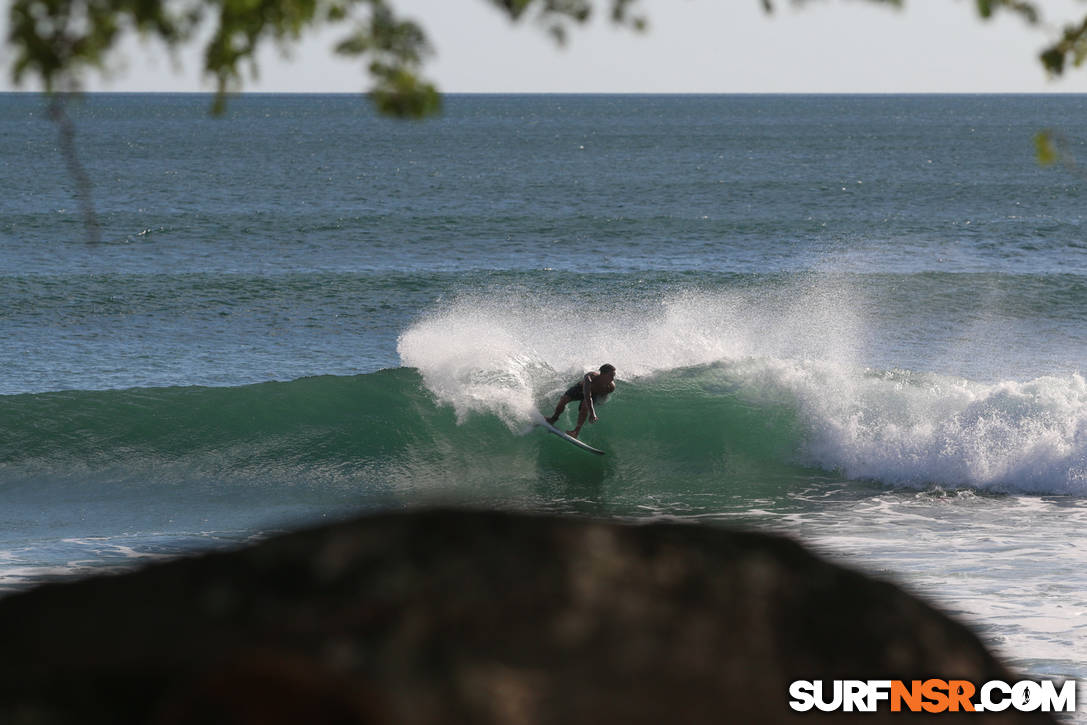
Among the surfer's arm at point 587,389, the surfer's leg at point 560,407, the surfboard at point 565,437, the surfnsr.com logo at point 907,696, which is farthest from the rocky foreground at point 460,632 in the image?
the surfboard at point 565,437

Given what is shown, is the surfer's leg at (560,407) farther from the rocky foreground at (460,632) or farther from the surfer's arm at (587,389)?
the rocky foreground at (460,632)

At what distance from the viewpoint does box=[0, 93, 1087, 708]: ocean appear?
14.6 m

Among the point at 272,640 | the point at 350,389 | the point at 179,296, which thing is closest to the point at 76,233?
the point at 179,296

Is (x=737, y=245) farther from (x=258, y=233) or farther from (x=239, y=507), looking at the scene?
(x=239, y=507)

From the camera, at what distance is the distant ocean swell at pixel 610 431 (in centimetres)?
1744

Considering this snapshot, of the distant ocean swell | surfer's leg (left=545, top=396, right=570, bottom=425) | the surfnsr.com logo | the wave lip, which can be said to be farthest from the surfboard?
the surfnsr.com logo

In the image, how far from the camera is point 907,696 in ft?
6.72

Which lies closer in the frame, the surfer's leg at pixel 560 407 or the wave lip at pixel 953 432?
the wave lip at pixel 953 432

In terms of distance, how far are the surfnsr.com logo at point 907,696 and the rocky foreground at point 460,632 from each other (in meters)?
0.02

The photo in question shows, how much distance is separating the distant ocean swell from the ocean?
2.1 inches

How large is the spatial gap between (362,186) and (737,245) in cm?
3128

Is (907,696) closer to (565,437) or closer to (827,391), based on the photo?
(565,437)

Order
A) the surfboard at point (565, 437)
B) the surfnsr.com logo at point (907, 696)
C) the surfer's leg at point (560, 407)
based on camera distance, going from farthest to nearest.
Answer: the surfboard at point (565, 437) → the surfer's leg at point (560, 407) → the surfnsr.com logo at point (907, 696)

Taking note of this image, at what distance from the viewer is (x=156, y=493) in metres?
16.8
